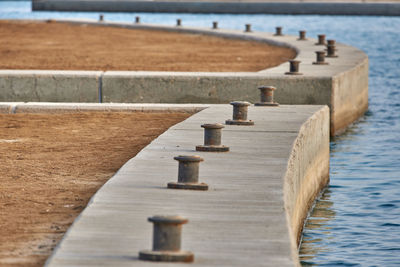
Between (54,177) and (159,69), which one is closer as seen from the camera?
(54,177)

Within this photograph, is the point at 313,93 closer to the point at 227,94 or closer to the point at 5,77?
the point at 227,94

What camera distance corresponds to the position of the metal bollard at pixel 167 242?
5.70m

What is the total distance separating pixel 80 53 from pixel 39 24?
13957 millimetres

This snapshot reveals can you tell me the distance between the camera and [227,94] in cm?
1557

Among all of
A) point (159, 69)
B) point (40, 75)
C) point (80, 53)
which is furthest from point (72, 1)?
point (40, 75)

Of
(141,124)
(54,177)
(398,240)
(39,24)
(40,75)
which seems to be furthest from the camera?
(39,24)

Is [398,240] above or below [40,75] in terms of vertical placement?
below

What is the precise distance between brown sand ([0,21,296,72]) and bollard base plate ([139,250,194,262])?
13.8 meters

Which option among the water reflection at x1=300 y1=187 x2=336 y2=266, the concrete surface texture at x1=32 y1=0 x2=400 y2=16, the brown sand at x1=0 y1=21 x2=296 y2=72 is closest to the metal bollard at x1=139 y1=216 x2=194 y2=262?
the water reflection at x1=300 y1=187 x2=336 y2=266

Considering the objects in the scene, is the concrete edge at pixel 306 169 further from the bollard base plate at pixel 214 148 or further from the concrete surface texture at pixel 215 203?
the bollard base plate at pixel 214 148

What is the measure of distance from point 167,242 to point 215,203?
1472 millimetres

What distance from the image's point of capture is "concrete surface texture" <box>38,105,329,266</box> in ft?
19.3

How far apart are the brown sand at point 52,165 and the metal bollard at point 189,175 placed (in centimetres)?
79

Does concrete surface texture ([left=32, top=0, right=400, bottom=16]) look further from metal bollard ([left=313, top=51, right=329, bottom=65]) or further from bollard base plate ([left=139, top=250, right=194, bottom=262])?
bollard base plate ([left=139, top=250, right=194, bottom=262])
